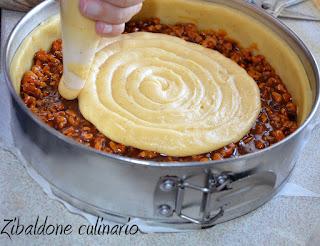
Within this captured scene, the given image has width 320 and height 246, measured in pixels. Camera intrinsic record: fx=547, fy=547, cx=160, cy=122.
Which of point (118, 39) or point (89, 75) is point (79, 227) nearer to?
point (89, 75)

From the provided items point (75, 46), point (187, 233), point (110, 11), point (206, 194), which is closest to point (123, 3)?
point (110, 11)

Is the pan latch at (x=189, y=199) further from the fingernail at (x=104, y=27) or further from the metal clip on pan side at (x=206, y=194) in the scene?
the fingernail at (x=104, y=27)

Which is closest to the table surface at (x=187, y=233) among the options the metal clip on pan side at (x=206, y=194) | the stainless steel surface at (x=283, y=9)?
the metal clip on pan side at (x=206, y=194)

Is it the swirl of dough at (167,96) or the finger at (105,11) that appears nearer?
the finger at (105,11)

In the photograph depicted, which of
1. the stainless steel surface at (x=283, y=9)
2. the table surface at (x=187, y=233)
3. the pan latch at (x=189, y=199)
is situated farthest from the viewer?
the stainless steel surface at (x=283, y=9)

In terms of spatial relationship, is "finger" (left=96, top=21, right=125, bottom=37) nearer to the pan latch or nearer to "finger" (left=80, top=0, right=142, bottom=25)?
"finger" (left=80, top=0, right=142, bottom=25)

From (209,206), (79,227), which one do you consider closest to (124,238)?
(79,227)

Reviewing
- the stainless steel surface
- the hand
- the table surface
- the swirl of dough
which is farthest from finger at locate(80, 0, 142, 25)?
the stainless steel surface
